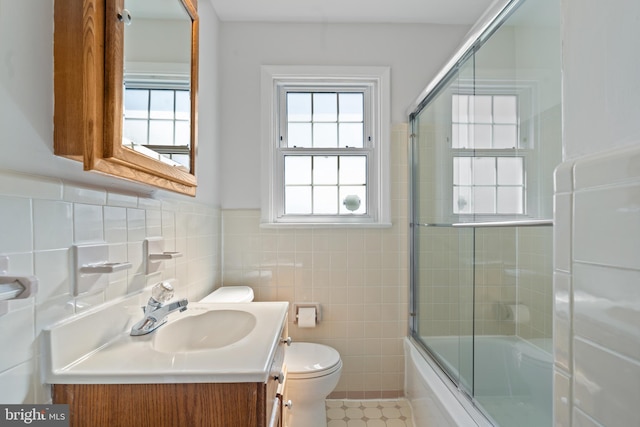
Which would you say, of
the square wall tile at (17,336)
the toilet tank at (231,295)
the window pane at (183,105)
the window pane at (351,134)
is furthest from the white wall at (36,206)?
the window pane at (351,134)

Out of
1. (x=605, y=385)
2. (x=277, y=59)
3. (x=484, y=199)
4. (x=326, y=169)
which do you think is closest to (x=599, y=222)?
(x=605, y=385)

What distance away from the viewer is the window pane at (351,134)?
7.50 feet

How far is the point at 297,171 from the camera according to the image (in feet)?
7.45

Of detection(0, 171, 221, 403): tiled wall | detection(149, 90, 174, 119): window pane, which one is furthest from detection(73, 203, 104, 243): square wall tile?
detection(149, 90, 174, 119): window pane

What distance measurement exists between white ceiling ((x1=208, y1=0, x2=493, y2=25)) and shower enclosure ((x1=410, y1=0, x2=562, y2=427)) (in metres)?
0.67

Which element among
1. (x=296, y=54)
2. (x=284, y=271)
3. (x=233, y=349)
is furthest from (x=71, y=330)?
(x=296, y=54)

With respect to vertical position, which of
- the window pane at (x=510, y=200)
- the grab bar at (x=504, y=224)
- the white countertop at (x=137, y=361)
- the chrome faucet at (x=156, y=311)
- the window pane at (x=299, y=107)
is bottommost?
the white countertop at (x=137, y=361)

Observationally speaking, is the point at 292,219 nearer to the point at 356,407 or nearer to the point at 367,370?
the point at 367,370

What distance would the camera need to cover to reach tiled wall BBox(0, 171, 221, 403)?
630 mm

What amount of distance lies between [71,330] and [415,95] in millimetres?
2165

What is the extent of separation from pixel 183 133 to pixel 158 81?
0.24 metres

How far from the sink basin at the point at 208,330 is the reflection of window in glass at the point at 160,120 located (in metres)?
0.60

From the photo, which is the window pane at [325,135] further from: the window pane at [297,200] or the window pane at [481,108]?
the window pane at [481,108]

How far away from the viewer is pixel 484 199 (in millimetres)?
1529
